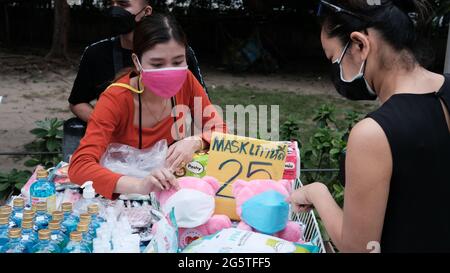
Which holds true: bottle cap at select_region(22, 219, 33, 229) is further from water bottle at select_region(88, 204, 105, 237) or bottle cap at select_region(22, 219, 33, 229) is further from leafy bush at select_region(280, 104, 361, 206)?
leafy bush at select_region(280, 104, 361, 206)

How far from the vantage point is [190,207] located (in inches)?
64.6

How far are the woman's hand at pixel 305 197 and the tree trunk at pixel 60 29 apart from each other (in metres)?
10.2

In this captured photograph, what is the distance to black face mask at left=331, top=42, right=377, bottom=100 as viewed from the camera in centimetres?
140

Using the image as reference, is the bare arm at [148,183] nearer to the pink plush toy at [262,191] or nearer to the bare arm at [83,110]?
the pink plush toy at [262,191]

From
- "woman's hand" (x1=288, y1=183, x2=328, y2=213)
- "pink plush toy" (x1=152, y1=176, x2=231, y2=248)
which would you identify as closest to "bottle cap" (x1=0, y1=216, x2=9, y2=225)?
"pink plush toy" (x1=152, y1=176, x2=231, y2=248)

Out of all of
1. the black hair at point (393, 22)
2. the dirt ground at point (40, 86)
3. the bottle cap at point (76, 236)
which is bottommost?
the dirt ground at point (40, 86)

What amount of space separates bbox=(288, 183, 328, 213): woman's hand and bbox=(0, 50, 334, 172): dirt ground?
4.25 meters

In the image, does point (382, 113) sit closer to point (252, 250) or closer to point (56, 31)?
point (252, 250)

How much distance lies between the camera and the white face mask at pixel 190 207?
163 centimetres

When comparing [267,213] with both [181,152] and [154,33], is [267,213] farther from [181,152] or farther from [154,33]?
[154,33]

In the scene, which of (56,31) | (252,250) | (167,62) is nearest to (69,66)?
(56,31)

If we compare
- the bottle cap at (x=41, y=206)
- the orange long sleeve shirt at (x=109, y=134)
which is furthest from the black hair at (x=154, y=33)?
the bottle cap at (x=41, y=206)

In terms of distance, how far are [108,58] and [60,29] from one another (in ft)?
29.9

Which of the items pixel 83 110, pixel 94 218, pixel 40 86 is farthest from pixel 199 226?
pixel 40 86
